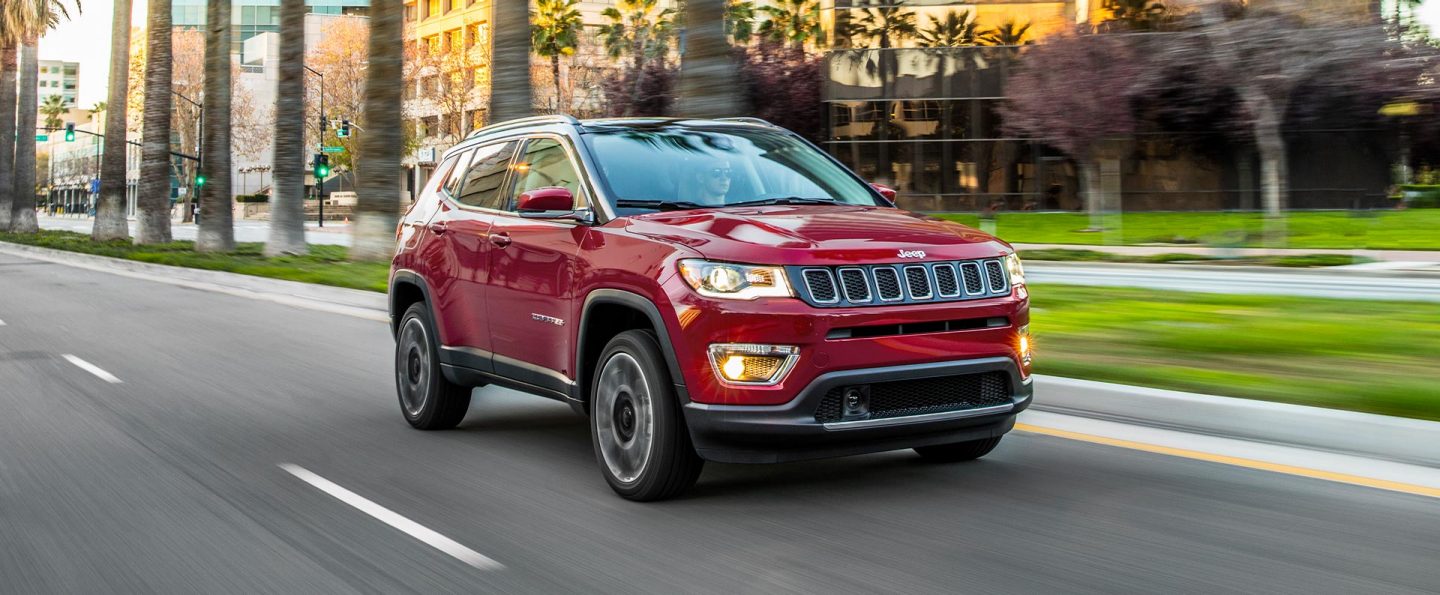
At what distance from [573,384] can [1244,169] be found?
44.6m

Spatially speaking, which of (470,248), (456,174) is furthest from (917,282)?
(456,174)

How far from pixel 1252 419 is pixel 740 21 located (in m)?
45.6

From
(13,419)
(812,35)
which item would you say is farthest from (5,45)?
(13,419)

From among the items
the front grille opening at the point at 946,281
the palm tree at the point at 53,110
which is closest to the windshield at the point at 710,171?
the front grille opening at the point at 946,281

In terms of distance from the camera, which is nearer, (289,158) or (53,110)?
(289,158)

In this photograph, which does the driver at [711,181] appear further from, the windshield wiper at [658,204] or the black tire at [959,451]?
the black tire at [959,451]

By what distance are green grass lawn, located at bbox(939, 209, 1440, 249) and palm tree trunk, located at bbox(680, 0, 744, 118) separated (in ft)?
49.9

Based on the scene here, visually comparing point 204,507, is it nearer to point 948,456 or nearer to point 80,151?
point 948,456

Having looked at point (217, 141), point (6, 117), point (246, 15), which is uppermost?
point (246, 15)

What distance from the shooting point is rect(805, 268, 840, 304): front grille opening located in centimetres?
557

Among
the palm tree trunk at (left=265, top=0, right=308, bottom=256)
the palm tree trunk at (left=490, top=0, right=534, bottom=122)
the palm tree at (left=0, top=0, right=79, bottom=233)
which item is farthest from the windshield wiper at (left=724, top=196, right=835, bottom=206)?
the palm tree at (left=0, top=0, right=79, bottom=233)

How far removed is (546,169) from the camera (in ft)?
24.1

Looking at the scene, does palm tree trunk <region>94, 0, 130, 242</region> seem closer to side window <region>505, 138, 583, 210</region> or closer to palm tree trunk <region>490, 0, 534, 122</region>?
palm tree trunk <region>490, 0, 534, 122</region>

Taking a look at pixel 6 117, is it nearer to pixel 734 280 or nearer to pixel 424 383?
pixel 424 383
